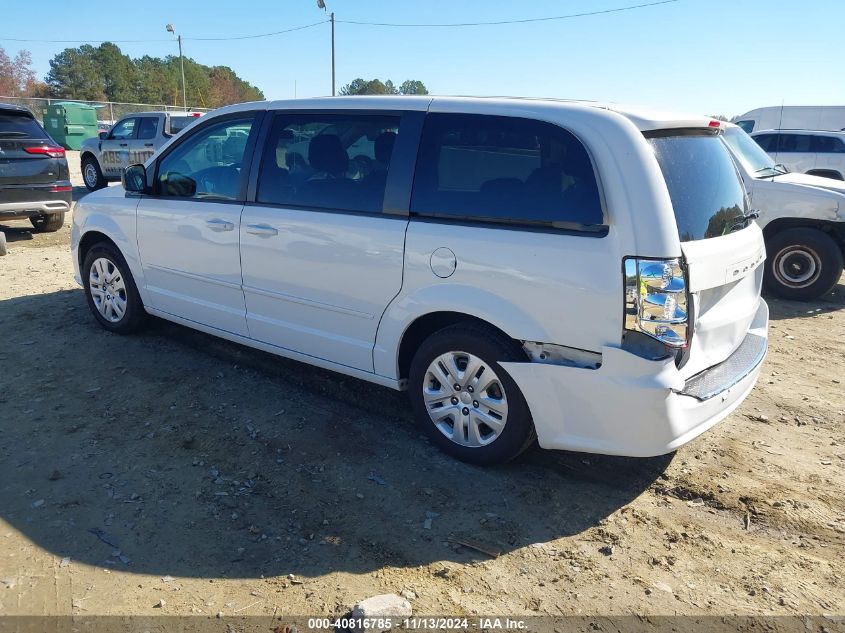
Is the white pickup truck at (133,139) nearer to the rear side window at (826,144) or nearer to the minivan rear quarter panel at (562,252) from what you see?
the minivan rear quarter panel at (562,252)

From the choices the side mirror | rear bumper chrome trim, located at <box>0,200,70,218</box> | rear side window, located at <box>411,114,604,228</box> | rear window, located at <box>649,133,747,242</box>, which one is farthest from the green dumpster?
rear window, located at <box>649,133,747,242</box>

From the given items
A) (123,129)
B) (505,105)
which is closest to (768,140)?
(505,105)

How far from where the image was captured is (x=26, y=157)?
935cm

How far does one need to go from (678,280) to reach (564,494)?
4.13ft

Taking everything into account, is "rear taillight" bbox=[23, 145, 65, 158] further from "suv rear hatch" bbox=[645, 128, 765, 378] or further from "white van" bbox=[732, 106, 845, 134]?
"white van" bbox=[732, 106, 845, 134]

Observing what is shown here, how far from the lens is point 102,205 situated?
5.50 metres

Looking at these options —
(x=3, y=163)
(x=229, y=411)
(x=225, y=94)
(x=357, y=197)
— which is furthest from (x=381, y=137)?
(x=225, y=94)

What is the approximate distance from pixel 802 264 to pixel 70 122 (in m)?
30.9

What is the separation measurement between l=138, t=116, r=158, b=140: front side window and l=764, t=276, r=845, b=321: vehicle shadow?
13.6 m

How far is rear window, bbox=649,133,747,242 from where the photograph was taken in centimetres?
316

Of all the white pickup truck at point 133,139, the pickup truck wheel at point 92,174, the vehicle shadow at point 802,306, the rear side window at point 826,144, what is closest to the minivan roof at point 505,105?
the vehicle shadow at point 802,306

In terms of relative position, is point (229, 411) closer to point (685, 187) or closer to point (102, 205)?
point (102, 205)

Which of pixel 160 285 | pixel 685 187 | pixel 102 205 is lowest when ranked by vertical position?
pixel 160 285

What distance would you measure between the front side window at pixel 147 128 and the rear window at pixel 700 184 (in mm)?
14736
